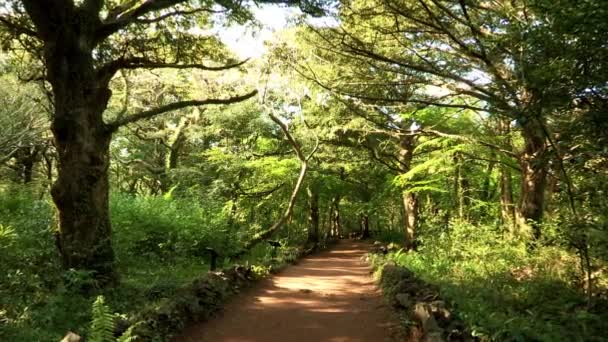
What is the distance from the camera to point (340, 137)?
2100 centimetres

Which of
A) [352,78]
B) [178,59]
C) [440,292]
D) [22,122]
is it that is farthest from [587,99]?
[22,122]

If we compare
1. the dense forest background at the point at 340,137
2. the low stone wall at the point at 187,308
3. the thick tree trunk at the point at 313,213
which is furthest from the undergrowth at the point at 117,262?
the thick tree trunk at the point at 313,213

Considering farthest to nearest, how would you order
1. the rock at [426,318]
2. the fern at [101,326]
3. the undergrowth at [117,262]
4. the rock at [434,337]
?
1. the undergrowth at [117,262]
2. the rock at [426,318]
3. the rock at [434,337]
4. the fern at [101,326]

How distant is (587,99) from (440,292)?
3778 millimetres

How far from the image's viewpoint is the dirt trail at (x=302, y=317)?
6.76 metres

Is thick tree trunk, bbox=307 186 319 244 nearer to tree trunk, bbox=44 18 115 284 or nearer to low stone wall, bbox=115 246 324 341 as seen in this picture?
low stone wall, bbox=115 246 324 341

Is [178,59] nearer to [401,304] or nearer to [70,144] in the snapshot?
[70,144]

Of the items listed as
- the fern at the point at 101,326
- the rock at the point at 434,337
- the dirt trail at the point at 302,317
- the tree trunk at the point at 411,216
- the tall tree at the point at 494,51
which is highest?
the tall tree at the point at 494,51

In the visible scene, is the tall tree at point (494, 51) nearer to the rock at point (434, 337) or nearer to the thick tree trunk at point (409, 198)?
the rock at point (434, 337)

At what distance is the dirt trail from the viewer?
22.2ft

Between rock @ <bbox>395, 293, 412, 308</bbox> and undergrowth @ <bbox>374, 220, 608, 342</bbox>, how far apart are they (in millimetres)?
597

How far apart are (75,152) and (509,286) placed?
801cm

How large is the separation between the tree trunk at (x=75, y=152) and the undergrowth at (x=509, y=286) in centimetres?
608

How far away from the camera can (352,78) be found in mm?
12266
